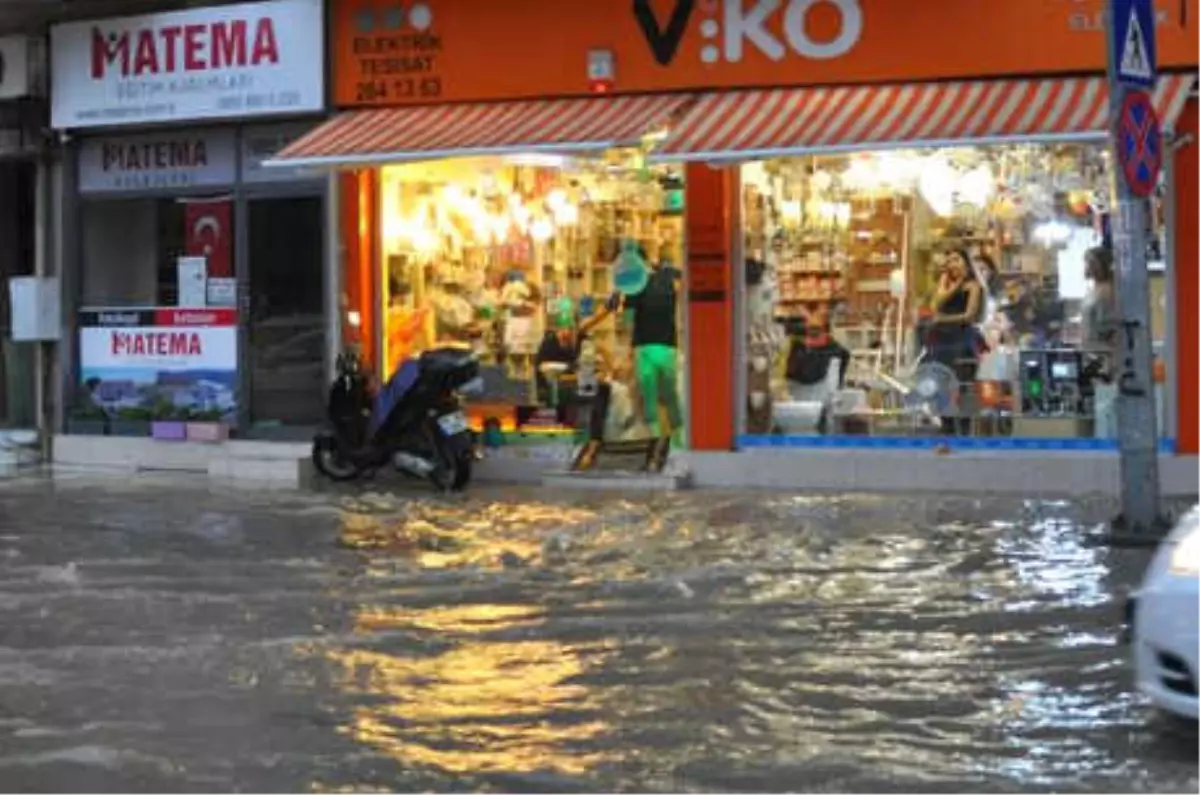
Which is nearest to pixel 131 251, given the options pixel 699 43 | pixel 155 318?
pixel 155 318

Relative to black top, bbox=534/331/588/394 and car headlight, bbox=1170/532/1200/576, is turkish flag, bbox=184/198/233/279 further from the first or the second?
car headlight, bbox=1170/532/1200/576

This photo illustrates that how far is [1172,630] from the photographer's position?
5578 millimetres

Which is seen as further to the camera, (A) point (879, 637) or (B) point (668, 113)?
(B) point (668, 113)

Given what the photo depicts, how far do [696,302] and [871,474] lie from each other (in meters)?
2.10

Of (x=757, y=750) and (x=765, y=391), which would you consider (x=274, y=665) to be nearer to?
(x=757, y=750)

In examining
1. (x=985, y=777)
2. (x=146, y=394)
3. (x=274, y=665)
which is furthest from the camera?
(x=146, y=394)

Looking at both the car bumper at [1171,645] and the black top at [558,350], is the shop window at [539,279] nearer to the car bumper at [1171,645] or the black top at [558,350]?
the black top at [558,350]

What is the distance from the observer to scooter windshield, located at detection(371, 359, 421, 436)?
13508 mm

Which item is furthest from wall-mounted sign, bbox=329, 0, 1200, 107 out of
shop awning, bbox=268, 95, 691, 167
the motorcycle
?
the motorcycle

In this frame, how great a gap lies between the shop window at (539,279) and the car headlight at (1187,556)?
8.33 m

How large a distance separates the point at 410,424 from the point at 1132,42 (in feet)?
21.9

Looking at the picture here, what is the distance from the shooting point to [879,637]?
25.7 ft

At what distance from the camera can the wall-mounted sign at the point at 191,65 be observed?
14883mm

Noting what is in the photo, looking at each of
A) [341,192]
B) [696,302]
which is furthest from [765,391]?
[341,192]
